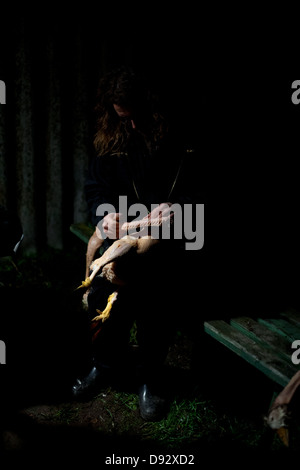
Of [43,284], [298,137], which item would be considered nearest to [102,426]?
[43,284]

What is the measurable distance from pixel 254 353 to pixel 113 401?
119 centimetres

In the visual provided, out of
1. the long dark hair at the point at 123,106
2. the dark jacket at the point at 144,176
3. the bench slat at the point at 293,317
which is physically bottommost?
the bench slat at the point at 293,317

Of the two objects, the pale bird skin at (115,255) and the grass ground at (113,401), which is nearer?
the pale bird skin at (115,255)

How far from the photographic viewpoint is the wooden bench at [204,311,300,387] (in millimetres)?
2226

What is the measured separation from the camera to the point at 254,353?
2.33 meters

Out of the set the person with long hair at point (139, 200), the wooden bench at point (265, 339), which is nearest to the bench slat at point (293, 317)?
the wooden bench at point (265, 339)

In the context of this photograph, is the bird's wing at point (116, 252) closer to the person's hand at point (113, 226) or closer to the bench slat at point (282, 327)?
the person's hand at point (113, 226)

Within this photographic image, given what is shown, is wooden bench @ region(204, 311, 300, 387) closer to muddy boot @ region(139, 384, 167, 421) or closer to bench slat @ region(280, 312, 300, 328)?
bench slat @ region(280, 312, 300, 328)

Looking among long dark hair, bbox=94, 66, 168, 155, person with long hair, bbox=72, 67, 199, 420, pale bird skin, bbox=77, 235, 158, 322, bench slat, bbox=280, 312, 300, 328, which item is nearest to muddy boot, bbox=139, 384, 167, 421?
person with long hair, bbox=72, 67, 199, 420

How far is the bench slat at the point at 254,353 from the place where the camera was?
218cm

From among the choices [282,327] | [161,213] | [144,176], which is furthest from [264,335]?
[144,176]

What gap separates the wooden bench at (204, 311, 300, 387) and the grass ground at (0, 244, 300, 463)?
301 millimetres

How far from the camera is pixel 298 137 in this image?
3809 mm

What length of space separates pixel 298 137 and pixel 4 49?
3.07 m
